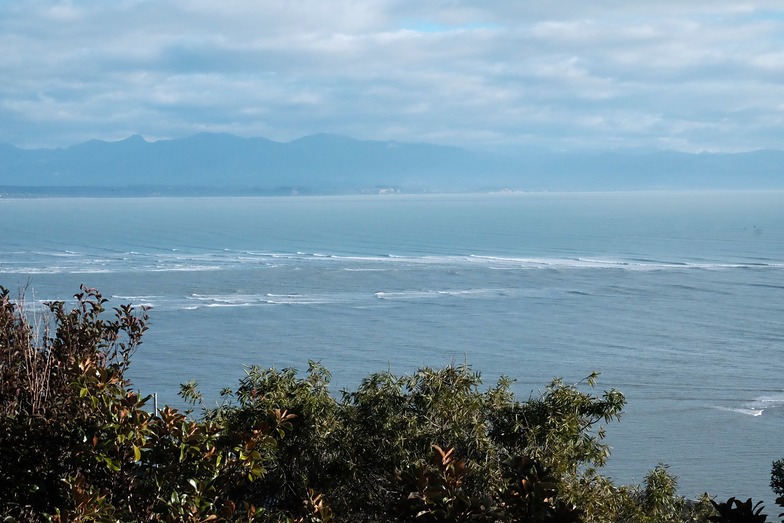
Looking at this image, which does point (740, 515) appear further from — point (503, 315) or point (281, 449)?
point (503, 315)

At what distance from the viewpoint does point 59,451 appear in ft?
21.5

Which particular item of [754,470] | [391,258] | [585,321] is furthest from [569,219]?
[754,470]

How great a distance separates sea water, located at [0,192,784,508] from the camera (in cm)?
3319

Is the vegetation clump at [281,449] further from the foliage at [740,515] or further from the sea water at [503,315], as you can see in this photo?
the sea water at [503,315]

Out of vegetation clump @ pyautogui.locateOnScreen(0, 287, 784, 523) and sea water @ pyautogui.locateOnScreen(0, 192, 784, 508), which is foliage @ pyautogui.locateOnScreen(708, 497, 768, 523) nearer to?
vegetation clump @ pyautogui.locateOnScreen(0, 287, 784, 523)

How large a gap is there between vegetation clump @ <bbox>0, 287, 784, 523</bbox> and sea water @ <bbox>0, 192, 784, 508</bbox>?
15.6m

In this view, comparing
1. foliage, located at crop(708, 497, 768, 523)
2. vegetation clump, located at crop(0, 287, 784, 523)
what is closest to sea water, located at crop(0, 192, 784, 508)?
vegetation clump, located at crop(0, 287, 784, 523)

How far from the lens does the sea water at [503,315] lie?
1307 inches

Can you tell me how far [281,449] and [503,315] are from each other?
139 feet

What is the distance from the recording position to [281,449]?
10617 mm

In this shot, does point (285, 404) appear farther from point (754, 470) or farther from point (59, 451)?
point (754, 470)

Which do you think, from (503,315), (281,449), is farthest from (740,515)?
(503,315)

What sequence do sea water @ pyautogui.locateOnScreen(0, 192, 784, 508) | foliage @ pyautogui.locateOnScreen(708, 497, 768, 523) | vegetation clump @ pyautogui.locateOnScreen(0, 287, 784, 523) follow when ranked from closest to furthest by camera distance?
foliage @ pyautogui.locateOnScreen(708, 497, 768, 523), vegetation clump @ pyautogui.locateOnScreen(0, 287, 784, 523), sea water @ pyautogui.locateOnScreen(0, 192, 784, 508)

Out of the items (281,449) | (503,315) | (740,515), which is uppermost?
(740,515)
